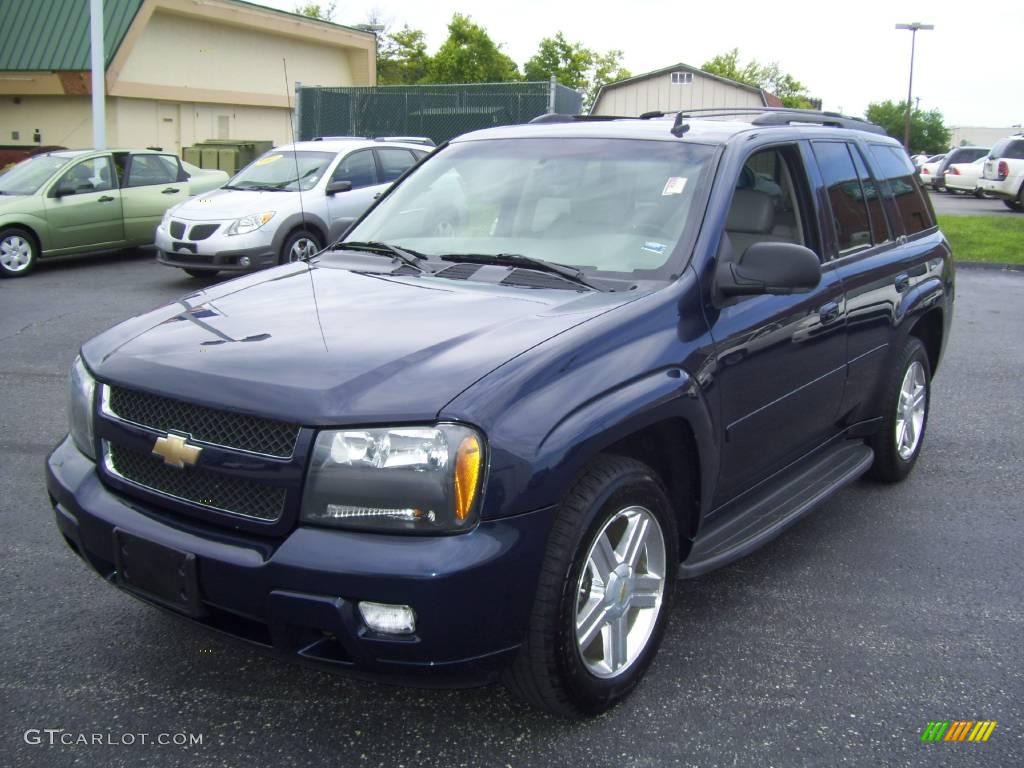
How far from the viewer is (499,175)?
169 inches

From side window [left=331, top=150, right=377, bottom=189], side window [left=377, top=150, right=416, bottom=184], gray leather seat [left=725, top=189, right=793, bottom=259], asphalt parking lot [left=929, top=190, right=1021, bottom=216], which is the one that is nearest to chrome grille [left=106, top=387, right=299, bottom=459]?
gray leather seat [left=725, top=189, right=793, bottom=259]

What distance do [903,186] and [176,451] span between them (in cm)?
421

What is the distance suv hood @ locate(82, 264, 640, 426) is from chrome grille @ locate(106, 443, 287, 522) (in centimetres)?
20

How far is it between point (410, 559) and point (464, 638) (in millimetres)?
268

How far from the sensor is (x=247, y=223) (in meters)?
11.6

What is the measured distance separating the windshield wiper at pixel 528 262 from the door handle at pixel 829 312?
3.88 ft

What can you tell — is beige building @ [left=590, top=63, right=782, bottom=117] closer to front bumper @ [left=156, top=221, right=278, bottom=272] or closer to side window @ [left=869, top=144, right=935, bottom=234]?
front bumper @ [left=156, top=221, right=278, bottom=272]

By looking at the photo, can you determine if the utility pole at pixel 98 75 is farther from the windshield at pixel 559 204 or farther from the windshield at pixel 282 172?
the windshield at pixel 559 204

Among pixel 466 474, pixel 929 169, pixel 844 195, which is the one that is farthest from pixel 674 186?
pixel 929 169

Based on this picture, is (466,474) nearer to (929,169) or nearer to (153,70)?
(153,70)

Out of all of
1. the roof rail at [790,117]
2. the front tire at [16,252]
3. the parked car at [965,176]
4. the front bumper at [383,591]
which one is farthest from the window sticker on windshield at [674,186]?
the parked car at [965,176]

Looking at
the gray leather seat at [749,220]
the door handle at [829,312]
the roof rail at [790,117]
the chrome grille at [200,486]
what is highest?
the roof rail at [790,117]

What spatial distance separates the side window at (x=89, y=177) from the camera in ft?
44.3

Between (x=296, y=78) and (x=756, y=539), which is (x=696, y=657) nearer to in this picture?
(x=756, y=539)
